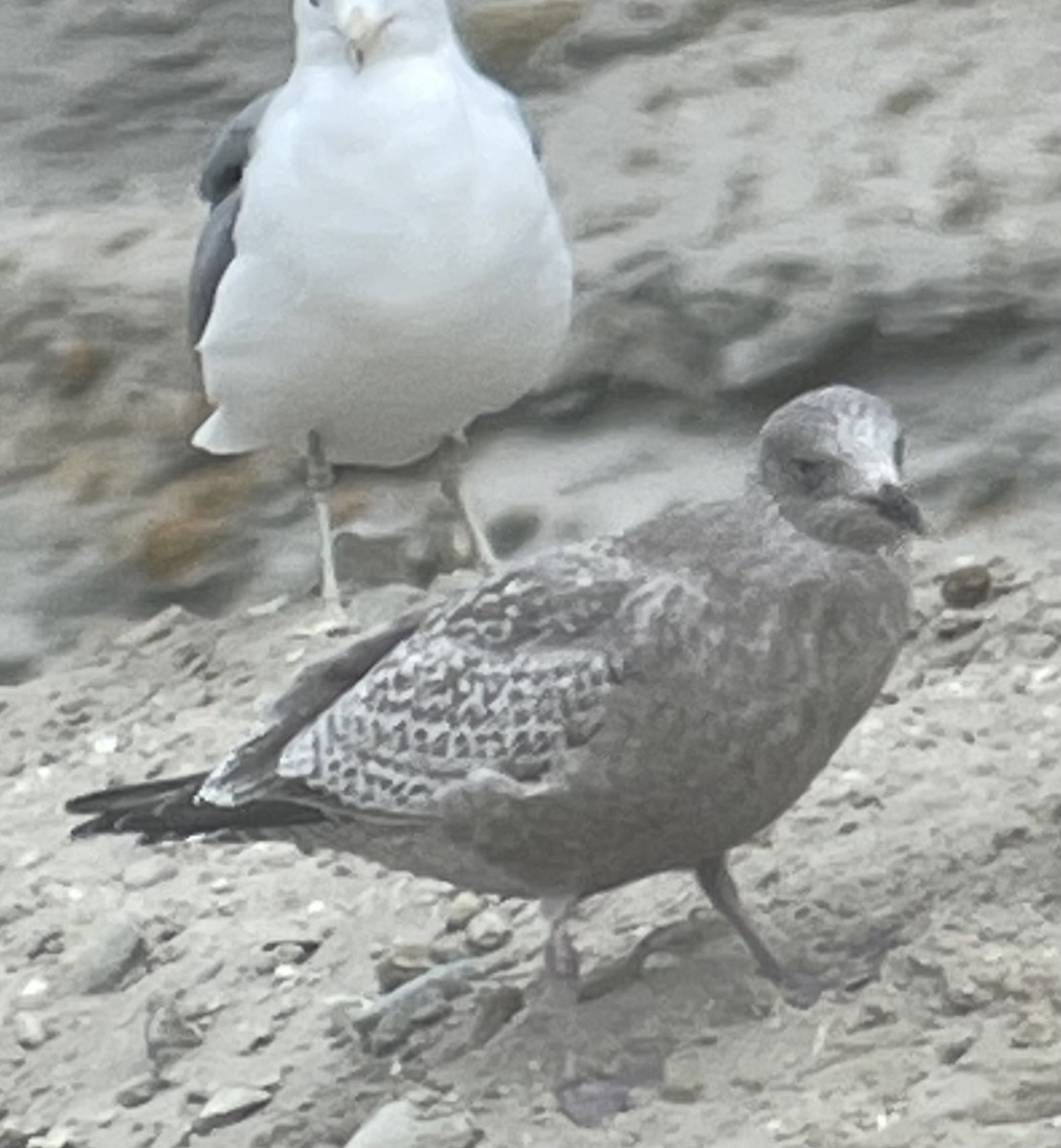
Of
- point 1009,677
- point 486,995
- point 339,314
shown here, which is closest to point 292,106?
point 339,314

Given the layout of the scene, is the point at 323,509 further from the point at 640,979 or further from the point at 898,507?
the point at 898,507

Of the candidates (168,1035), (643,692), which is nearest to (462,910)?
(168,1035)

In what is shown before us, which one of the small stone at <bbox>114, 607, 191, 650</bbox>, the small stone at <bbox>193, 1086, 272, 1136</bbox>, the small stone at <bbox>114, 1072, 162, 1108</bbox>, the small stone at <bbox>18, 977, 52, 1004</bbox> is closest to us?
the small stone at <bbox>193, 1086, 272, 1136</bbox>

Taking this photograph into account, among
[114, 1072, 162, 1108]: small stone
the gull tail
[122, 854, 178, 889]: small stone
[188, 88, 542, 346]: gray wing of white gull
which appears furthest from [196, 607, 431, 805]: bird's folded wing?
[188, 88, 542, 346]: gray wing of white gull

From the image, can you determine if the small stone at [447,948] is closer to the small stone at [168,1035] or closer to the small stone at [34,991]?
the small stone at [168,1035]

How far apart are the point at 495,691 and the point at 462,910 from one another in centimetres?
63

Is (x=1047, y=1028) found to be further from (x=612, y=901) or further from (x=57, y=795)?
(x=57, y=795)

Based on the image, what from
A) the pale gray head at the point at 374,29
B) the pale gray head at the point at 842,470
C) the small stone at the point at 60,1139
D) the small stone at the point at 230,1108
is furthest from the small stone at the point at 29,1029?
the pale gray head at the point at 374,29

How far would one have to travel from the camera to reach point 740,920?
301cm

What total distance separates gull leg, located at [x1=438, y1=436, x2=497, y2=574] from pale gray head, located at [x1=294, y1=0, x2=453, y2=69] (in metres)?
0.71

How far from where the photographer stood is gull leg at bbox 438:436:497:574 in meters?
4.97

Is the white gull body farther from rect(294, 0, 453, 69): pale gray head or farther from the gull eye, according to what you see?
the gull eye

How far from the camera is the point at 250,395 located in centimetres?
474

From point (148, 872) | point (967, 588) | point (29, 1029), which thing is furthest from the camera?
→ point (967, 588)
